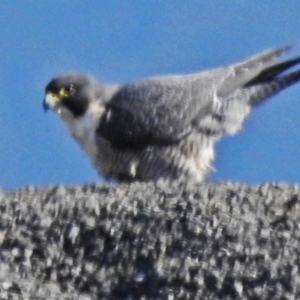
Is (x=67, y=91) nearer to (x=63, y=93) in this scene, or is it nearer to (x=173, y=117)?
(x=63, y=93)

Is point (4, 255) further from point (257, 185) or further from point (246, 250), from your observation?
point (257, 185)

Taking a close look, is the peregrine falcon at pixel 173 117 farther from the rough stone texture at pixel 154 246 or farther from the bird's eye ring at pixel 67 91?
the rough stone texture at pixel 154 246

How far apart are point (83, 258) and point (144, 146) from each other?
1939mm

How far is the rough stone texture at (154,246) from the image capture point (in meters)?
2.15

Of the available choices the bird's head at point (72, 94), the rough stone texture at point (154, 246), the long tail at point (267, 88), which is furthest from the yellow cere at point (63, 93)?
the rough stone texture at point (154, 246)

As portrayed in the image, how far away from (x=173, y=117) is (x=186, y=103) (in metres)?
0.10

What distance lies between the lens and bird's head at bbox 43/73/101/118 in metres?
4.56

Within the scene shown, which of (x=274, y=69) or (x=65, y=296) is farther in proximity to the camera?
(x=274, y=69)

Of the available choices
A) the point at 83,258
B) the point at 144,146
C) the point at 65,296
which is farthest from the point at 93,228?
the point at 144,146

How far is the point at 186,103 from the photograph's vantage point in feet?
14.1

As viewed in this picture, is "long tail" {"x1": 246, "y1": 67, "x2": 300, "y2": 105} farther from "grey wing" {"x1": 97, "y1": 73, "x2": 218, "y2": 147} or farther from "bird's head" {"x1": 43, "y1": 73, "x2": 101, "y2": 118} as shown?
"bird's head" {"x1": 43, "y1": 73, "x2": 101, "y2": 118}

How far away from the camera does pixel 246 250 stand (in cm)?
225

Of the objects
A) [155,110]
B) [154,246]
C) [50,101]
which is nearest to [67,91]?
[50,101]

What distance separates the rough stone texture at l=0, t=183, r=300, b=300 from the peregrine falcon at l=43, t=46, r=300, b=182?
159 centimetres
